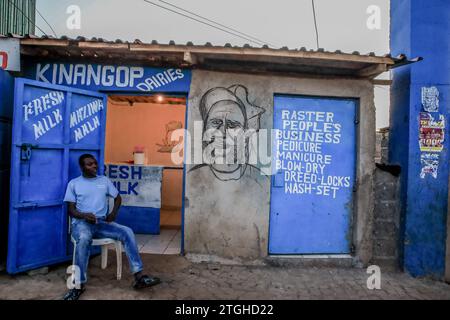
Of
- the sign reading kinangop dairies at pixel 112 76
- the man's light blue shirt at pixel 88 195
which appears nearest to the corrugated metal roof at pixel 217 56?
the sign reading kinangop dairies at pixel 112 76

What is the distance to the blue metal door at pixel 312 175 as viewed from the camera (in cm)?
528

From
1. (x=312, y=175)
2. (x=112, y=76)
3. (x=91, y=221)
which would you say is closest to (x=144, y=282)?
(x=91, y=221)

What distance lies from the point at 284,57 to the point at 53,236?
458 centimetres

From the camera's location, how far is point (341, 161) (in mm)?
5371

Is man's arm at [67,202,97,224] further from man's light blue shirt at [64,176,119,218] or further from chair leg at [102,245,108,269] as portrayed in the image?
chair leg at [102,245,108,269]

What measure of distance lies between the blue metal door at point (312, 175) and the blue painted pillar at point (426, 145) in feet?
3.08

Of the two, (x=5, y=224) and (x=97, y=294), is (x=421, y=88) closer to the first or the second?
(x=97, y=294)

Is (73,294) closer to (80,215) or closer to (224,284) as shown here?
(80,215)

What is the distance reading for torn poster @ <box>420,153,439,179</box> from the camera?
5.02 m

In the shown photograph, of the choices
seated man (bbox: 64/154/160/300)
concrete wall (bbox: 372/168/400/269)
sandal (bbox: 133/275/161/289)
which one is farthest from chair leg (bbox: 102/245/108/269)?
concrete wall (bbox: 372/168/400/269)

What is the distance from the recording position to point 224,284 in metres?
4.40

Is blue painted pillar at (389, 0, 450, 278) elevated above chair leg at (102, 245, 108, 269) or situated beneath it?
elevated above

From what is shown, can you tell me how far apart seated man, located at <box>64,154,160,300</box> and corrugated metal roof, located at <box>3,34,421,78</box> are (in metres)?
1.83
